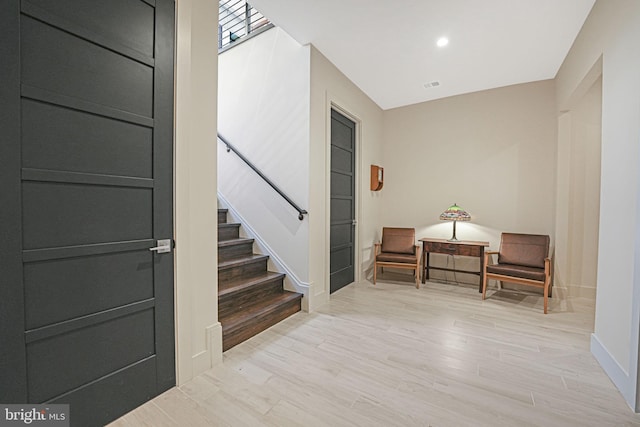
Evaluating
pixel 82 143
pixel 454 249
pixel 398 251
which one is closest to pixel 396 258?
pixel 398 251

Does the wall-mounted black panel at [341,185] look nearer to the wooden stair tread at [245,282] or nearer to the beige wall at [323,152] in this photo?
the beige wall at [323,152]

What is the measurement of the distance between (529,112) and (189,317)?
494cm

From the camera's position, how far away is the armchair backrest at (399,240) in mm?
4430

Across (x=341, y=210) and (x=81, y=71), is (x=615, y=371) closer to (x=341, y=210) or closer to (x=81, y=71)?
(x=341, y=210)

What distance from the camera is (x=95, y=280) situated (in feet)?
4.75

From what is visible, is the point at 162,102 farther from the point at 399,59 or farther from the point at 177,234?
the point at 399,59

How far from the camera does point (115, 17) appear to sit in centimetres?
151

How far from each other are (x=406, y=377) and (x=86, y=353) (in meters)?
1.95

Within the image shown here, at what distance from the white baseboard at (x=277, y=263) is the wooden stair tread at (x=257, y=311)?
0.25 ft

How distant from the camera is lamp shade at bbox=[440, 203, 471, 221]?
409cm

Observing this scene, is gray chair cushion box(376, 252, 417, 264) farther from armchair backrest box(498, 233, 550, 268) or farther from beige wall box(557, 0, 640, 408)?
beige wall box(557, 0, 640, 408)

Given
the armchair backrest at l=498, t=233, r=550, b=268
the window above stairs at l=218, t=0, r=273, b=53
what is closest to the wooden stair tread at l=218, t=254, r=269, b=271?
the window above stairs at l=218, t=0, r=273, b=53

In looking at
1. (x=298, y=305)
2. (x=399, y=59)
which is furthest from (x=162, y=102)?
(x=399, y=59)

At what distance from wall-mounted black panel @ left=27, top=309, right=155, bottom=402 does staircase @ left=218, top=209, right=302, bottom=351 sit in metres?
0.77
